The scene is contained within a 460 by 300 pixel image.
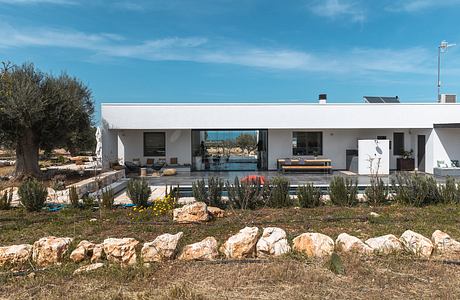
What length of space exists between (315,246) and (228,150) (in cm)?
1897

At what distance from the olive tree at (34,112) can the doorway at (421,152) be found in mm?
16949

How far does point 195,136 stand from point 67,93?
7897 millimetres

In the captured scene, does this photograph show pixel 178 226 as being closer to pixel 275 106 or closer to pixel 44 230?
pixel 44 230

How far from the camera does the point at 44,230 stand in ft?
21.0

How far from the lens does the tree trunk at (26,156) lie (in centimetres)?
1309

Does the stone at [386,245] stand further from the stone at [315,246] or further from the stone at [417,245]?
the stone at [315,246]

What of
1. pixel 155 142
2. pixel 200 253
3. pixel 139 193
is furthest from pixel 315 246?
pixel 155 142

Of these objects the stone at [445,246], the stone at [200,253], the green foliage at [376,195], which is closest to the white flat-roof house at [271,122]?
the green foliage at [376,195]

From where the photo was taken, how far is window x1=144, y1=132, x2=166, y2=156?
18938mm

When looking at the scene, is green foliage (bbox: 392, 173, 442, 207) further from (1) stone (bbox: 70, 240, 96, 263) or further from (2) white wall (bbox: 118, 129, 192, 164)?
(2) white wall (bbox: 118, 129, 192, 164)

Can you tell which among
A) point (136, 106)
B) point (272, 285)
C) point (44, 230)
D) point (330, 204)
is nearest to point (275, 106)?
point (136, 106)

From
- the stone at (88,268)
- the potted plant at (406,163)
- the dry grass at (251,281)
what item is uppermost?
the potted plant at (406,163)

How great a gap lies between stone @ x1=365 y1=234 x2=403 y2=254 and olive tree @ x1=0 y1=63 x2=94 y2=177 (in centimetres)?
1157

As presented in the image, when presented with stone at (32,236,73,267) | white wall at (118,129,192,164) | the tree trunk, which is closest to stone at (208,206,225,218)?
stone at (32,236,73,267)
